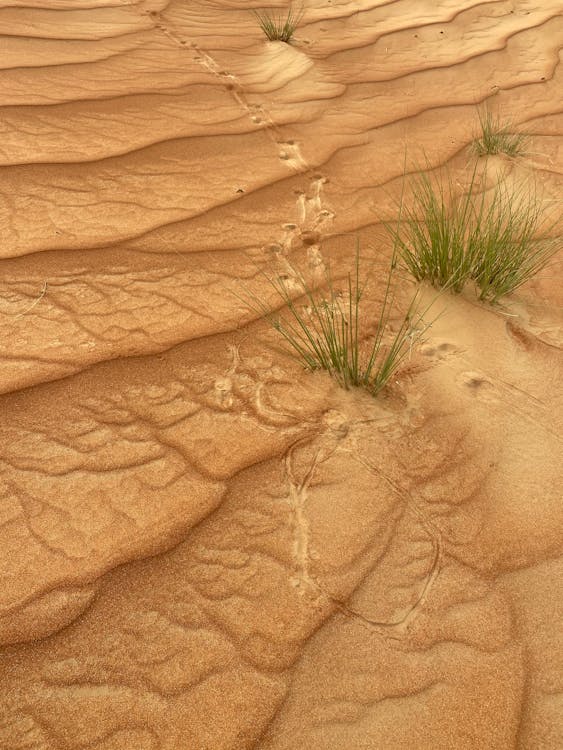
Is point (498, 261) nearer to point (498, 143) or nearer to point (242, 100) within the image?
point (498, 143)

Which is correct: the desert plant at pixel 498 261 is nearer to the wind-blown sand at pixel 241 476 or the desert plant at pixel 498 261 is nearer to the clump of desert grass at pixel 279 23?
the wind-blown sand at pixel 241 476

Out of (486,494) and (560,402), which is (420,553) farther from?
(560,402)

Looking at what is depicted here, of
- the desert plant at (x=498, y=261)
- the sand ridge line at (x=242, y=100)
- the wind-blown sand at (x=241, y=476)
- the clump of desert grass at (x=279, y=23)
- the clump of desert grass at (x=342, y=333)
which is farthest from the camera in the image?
the clump of desert grass at (x=279, y=23)

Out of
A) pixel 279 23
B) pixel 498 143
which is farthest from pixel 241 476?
pixel 279 23

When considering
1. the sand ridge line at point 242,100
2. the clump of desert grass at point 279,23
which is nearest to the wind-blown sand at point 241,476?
the sand ridge line at point 242,100

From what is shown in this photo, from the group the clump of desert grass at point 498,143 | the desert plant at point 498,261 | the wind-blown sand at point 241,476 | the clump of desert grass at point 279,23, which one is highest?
the clump of desert grass at point 279,23

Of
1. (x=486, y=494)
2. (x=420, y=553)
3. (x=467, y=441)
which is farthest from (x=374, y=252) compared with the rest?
(x=420, y=553)
